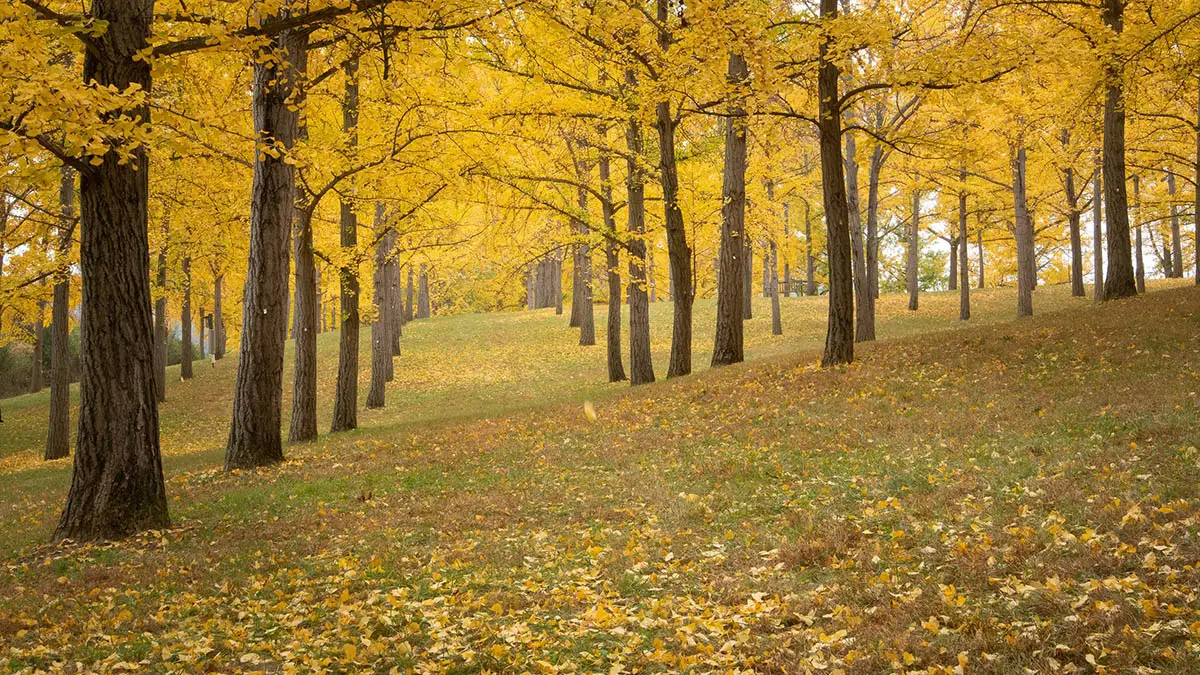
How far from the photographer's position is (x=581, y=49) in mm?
12344

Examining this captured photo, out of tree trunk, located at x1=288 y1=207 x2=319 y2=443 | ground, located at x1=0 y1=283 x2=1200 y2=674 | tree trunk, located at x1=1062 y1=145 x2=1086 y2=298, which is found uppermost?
tree trunk, located at x1=1062 y1=145 x2=1086 y2=298

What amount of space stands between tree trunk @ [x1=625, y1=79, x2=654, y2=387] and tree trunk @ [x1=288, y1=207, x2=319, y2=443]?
6233 millimetres

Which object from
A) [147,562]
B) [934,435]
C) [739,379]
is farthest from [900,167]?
[147,562]

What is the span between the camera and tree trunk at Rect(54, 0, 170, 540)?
682cm

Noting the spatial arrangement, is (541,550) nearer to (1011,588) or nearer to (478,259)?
(1011,588)

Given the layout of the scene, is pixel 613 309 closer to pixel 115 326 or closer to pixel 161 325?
pixel 115 326

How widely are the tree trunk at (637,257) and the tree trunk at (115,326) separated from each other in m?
9.84

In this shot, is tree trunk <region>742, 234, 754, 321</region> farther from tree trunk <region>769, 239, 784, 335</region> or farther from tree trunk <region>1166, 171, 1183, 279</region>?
tree trunk <region>1166, 171, 1183, 279</region>

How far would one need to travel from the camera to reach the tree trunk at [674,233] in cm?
1485

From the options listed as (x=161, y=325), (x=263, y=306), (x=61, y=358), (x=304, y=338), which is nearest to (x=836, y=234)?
(x=263, y=306)

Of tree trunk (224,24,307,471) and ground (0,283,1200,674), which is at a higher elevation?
tree trunk (224,24,307,471)

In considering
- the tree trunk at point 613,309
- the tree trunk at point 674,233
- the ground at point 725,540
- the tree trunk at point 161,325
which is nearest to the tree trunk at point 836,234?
the ground at point 725,540

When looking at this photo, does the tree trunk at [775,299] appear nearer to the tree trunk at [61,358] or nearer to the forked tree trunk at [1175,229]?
the forked tree trunk at [1175,229]

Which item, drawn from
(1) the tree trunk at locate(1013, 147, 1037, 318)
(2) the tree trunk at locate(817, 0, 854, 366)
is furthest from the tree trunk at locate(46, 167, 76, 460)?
(1) the tree trunk at locate(1013, 147, 1037, 318)
